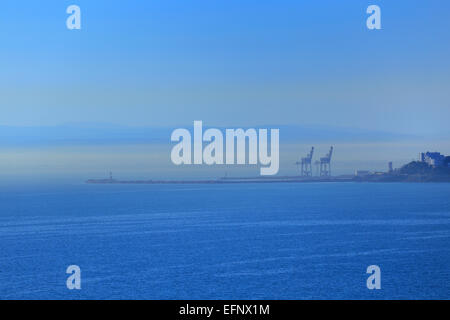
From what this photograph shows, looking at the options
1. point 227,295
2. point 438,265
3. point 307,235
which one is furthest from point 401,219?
point 227,295

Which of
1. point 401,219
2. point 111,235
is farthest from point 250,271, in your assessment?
point 401,219

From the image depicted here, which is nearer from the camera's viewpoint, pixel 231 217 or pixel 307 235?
pixel 307 235

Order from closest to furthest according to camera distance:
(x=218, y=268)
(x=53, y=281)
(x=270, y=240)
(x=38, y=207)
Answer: (x=53, y=281)
(x=218, y=268)
(x=270, y=240)
(x=38, y=207)

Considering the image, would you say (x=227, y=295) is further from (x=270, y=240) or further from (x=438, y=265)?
(x=270, y=240)
